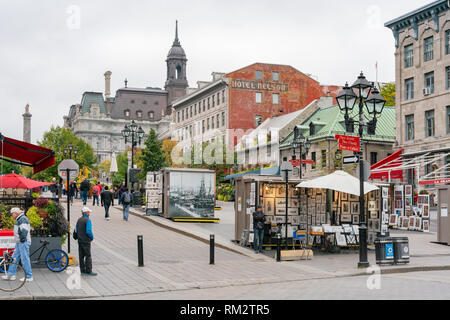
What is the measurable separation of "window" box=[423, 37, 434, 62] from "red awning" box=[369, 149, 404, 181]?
25.0 feet

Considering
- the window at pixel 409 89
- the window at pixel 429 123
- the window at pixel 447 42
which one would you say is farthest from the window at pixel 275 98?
the window at pixel 447 42

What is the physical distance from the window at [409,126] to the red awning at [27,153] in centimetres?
3675

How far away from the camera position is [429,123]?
151 ft

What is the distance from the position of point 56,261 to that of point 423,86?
124ft

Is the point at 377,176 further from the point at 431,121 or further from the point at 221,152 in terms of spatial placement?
the point at 221,152

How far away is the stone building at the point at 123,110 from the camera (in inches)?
6152

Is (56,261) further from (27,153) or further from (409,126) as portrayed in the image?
(409,126)

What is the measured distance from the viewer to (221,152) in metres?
60.2

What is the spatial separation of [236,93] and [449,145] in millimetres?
37026

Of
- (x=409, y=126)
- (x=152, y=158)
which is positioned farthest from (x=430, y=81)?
(x=152, y=158)

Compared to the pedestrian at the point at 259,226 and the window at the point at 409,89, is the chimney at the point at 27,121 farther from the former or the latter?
the pedestrian at the point at 259,226

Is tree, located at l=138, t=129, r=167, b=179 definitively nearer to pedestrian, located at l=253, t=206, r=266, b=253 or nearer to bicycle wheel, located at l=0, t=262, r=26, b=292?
pedestrian, located at l=253, t=206, r=266, b=253

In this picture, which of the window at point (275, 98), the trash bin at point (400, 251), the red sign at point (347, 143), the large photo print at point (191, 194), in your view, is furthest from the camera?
the window at point (275, 98)
